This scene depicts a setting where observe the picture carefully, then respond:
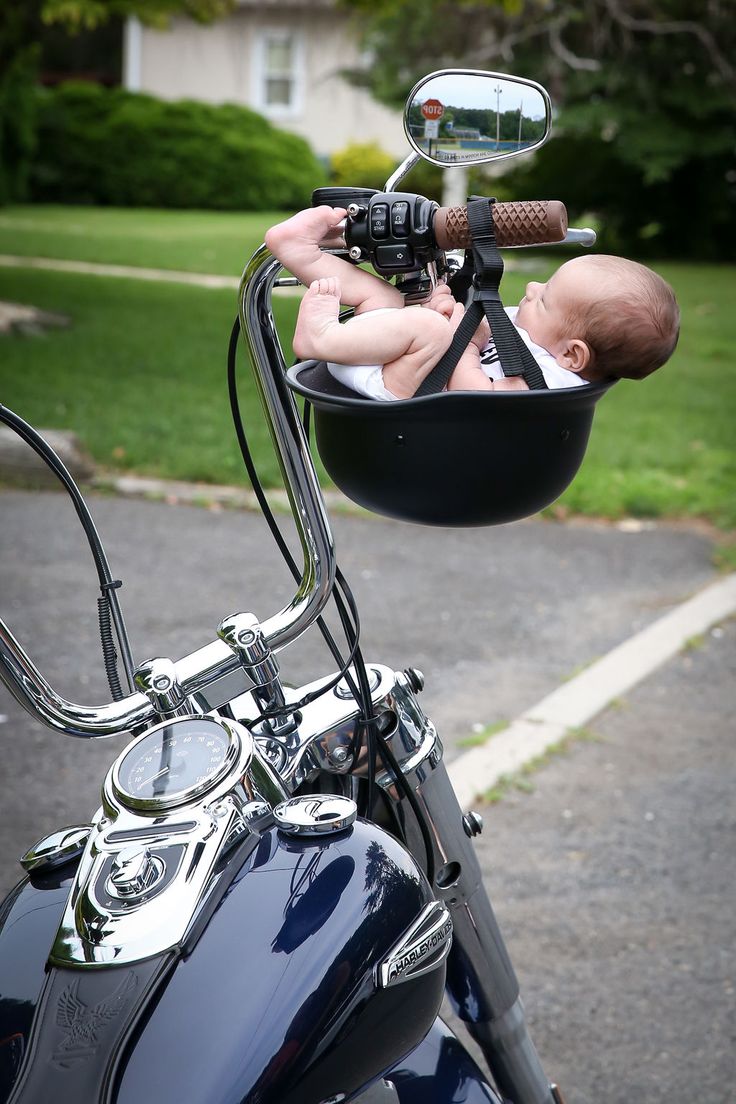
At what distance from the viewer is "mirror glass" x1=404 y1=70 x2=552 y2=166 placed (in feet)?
3.99

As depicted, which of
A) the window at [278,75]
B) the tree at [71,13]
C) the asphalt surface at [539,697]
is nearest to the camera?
the asphalt surface at [539,697]

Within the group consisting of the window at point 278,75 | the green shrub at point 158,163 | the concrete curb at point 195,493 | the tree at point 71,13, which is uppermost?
the tree at point 71,13

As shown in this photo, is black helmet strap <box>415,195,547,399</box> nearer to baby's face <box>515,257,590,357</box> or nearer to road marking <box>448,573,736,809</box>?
baby's face <box>515,257,590,357</box>

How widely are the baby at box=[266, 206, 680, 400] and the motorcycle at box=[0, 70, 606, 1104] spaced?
4 cm

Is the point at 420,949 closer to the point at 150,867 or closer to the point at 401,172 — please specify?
the point at 150,867

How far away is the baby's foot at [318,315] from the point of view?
3.90 feet

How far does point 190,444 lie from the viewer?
23.4 feet

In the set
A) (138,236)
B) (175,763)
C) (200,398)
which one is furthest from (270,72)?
(175,763)

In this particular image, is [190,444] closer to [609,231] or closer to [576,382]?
[576,382]

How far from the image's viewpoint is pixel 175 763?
1179 millimetres

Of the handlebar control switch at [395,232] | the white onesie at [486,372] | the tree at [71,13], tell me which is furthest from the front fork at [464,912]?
the tree at [71,13]

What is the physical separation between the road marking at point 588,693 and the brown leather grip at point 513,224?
2.63 m

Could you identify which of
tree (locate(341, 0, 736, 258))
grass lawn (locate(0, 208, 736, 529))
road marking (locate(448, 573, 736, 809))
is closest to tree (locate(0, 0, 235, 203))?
grass lawn (locate(0, 208, 736, 529))

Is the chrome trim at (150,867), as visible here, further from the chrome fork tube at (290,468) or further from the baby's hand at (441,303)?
the baby's hand at (441,303)
